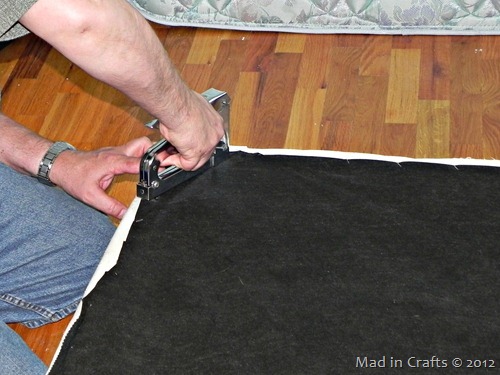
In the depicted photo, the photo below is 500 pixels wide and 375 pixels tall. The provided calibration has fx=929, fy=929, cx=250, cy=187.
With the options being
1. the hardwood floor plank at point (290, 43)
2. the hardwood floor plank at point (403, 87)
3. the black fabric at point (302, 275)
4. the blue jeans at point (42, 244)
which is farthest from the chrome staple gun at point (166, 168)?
the hardwood floor plank at point (290, 43)

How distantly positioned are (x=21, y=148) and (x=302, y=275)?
2.11 ft

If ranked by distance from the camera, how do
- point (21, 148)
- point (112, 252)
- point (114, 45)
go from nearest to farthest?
point (114, 45)
point (112, 252)
point (21, 148)

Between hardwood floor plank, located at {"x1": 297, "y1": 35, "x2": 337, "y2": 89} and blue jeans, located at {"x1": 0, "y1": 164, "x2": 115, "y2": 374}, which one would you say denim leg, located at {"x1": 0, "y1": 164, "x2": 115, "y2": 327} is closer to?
blue jeans, located at {"x1": 0, "y1": 164, "x2": 115, "y2": 374}

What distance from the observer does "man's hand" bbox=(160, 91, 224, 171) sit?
54.6 inches

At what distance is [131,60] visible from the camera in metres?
1.24

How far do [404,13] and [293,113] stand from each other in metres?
0.45

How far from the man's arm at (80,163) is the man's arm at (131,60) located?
0.14 m

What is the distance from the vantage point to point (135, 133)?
2287mm

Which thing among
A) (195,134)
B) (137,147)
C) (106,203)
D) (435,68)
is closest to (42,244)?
(106,203)

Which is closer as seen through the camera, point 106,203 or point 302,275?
point 302,275

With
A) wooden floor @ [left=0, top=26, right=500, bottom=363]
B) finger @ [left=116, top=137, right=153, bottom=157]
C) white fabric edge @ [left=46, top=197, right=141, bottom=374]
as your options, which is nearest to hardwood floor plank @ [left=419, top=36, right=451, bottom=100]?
wooden floor @ [left=0, top=26, right=500, bottom=363]

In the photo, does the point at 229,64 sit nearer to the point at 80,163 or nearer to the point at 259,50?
the point at 259,50

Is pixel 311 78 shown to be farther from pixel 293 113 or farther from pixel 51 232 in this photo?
pixel 51 232

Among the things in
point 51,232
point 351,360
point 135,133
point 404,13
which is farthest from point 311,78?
point 351,360
